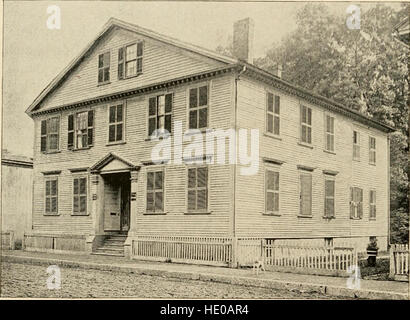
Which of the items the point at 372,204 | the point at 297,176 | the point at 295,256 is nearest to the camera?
the point at 295,256

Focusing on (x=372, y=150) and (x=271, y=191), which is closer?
(x=271, y=191)

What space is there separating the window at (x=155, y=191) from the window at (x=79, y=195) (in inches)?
119

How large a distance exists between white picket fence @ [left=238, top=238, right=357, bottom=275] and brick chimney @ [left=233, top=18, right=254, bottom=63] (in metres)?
5.67

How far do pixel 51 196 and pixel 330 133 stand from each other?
10524mm

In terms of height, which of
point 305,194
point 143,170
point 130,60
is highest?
point 130,60

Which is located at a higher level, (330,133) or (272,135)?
(330,133)

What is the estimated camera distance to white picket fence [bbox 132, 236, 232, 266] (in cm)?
1606

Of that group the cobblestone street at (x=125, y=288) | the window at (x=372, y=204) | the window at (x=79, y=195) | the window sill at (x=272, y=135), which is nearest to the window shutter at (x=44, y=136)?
the window at (x=79, y=195)

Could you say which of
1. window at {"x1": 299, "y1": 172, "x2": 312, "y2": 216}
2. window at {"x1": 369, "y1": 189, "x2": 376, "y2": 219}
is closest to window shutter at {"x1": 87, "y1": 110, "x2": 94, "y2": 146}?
window at {"x1": 299, "y1": 172, "x2": 312, "y2": 216}

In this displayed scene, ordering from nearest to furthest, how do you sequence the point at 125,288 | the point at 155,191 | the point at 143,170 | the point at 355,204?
1. the point at 125,288
2. the point at 155,191
3. the point at 143,170
4. the point at 355,204

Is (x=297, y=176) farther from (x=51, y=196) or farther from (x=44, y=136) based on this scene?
(x=44, y=136)

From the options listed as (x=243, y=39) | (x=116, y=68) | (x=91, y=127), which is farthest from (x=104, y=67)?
(x=243, y=39)

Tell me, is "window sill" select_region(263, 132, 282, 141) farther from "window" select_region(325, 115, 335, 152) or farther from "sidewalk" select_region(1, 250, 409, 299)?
"sidewalk" select_region(1, 250, 409, 299)

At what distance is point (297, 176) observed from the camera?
1914 cm
